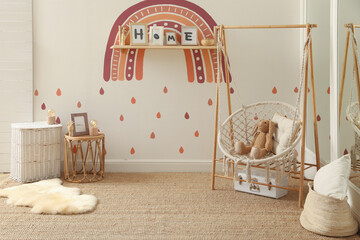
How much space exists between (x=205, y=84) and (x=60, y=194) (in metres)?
1.68

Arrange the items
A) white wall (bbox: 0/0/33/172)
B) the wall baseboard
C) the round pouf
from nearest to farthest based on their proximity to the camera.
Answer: the round pouf
white wall (bbox: 0/0/33/172)
the wall baseboard

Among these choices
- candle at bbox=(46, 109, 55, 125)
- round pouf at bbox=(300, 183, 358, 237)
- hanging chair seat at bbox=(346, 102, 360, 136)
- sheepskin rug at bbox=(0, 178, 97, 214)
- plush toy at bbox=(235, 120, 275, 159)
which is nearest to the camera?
round pouf at bbox=(300, 183, 358, 237)

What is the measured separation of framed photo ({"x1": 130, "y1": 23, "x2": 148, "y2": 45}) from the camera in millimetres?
3797

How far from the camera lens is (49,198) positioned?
308 centimetres

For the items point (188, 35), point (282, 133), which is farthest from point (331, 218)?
point (188, 35)

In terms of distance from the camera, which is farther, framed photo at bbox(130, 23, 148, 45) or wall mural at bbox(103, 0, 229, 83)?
wall mural at bbox(103, 0, 229, 83)

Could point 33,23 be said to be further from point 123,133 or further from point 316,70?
point 316,70

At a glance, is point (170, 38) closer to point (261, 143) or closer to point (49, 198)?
point (261, 143)

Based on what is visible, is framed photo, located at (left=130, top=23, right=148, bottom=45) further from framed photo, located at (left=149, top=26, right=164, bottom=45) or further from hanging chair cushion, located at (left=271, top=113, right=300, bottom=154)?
hanging chair cushion, located at (left=271, top=113, right=300, bottom=154)

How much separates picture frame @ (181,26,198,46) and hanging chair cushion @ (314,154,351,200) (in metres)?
1.79

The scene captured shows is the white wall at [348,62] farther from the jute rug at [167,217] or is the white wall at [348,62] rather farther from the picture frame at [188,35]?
the picture frame at [188,35]

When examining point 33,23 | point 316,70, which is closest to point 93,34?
point 33,23

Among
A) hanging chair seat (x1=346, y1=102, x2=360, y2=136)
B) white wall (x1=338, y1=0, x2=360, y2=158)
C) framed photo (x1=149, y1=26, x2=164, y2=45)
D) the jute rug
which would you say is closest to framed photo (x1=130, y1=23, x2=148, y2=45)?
framed photo (x1=149, y1=26, x2=164, y2=45)

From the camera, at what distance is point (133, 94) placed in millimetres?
4047
